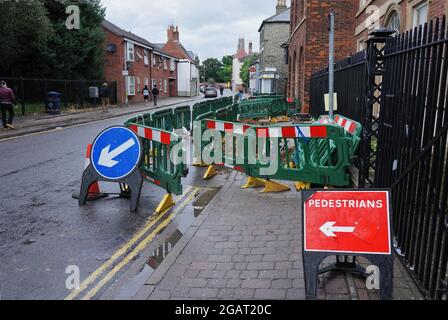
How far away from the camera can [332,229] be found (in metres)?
3.49

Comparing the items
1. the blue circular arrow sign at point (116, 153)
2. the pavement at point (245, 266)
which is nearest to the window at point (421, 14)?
the pavement at point (245, 266)

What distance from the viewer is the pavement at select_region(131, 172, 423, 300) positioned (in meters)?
3.74

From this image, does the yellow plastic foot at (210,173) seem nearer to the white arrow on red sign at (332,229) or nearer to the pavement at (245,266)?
the pavement at (245,266)

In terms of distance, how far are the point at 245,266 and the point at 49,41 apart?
27.2 metres

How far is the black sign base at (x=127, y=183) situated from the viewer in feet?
21.2

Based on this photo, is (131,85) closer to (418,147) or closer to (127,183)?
(127,183)

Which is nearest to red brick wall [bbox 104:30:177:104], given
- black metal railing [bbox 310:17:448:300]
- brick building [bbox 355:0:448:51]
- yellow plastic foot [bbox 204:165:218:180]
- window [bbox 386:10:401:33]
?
brick building [bbox 355:0:448:51]

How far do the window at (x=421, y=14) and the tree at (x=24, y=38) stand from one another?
59.6ft

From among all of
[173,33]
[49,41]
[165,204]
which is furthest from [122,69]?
[173,33]

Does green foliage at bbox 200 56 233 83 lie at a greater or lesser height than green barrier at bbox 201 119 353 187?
greater

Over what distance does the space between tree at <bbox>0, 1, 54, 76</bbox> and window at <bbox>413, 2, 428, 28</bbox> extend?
18153mm

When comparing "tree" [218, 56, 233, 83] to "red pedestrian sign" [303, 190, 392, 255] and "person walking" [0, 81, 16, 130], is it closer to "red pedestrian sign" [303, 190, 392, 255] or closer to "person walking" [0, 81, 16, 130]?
"person walking" [0, 81, 16, 130]

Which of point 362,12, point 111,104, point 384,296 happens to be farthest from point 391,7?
point 111,104
